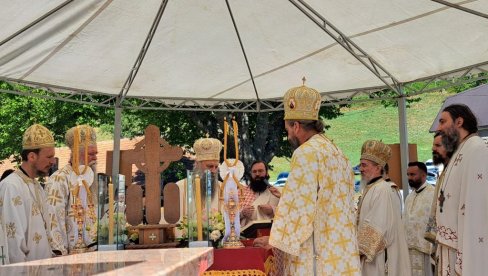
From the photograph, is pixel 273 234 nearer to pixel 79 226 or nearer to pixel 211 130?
pixel 79 226

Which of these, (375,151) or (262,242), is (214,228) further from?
(375,151)

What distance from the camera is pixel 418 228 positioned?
7.62 meters

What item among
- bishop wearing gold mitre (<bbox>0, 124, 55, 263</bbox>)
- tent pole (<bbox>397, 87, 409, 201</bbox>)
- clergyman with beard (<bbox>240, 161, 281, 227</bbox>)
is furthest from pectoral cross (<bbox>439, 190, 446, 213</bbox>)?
tent pole (<bbox>397, 87, 409, 201</bbox>)

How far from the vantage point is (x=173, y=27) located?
8359 mm

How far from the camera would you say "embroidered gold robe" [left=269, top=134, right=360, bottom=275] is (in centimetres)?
439

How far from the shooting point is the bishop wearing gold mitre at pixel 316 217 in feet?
14.4

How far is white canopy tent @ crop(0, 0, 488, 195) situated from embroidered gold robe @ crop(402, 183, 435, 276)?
1.94 meters

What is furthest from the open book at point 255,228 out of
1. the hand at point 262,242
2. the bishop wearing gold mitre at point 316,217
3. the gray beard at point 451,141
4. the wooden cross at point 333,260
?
the gray beard at point 451,141

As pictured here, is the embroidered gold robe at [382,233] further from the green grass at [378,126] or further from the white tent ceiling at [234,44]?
the green grass at [378,126]

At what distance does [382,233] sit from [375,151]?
0.90m

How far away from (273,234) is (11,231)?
6.14 ft

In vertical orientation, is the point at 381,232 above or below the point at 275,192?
below

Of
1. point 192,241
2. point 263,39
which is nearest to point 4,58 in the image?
point 263,39

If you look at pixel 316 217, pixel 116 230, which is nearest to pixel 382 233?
pixel 316 217
